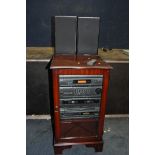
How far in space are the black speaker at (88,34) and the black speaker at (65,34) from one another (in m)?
0.05

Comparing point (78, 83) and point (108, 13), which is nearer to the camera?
point (78, 83)

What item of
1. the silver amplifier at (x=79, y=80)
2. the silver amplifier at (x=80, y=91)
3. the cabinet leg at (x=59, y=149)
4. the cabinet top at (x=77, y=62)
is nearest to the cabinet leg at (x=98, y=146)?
the cabinet leg at (x=59, y=149)

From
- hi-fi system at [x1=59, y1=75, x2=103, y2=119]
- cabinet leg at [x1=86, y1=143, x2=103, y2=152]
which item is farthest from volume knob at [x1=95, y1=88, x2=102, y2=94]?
cabinet leg at [x1=86, y1=143, x2=103, y2=152]

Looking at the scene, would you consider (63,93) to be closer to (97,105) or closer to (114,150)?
(97,105)

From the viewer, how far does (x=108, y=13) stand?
2.64 meters

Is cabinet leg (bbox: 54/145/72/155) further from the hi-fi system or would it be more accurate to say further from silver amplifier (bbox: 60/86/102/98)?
silver amplifier (bbox: 60/86/102/98)

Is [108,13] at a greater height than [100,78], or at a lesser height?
greater

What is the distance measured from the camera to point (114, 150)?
189 centimetres

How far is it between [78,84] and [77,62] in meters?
0.18

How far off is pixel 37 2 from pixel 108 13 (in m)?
0.89
